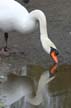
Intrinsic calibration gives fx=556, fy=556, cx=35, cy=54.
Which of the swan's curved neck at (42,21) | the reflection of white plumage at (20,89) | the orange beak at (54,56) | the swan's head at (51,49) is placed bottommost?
the reflection of white plumage at (20,89)

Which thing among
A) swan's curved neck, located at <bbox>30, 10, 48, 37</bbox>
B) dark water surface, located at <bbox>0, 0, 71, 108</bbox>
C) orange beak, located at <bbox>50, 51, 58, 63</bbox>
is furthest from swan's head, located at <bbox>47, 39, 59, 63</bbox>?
swan's curved neck, located at <bbox>30, 10, 48, 37</bbox>

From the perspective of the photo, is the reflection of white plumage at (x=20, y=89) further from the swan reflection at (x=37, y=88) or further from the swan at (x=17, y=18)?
the swan at (x=17, y=18)

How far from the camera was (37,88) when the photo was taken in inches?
316

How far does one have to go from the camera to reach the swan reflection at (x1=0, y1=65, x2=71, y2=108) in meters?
7.29

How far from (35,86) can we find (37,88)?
101 mm

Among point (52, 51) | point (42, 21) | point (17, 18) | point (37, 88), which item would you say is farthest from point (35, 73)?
point (17, 18)

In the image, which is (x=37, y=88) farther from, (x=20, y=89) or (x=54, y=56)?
(x=54, y=56)

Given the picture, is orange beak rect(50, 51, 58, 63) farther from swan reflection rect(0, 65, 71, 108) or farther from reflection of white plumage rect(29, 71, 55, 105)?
Result: reflection of white plumage rect(29, 71, 55, 105)

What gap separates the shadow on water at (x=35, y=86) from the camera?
7306 mm

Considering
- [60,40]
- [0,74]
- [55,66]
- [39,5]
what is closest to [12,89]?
[0,74]

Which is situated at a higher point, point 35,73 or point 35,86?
point 35,73

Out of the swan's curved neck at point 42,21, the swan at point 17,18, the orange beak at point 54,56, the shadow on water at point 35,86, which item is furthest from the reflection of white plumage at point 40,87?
the swan at point 17,18

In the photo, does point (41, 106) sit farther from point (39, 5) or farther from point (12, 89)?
point (39, 5)

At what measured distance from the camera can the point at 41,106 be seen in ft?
Answer: 23.6
